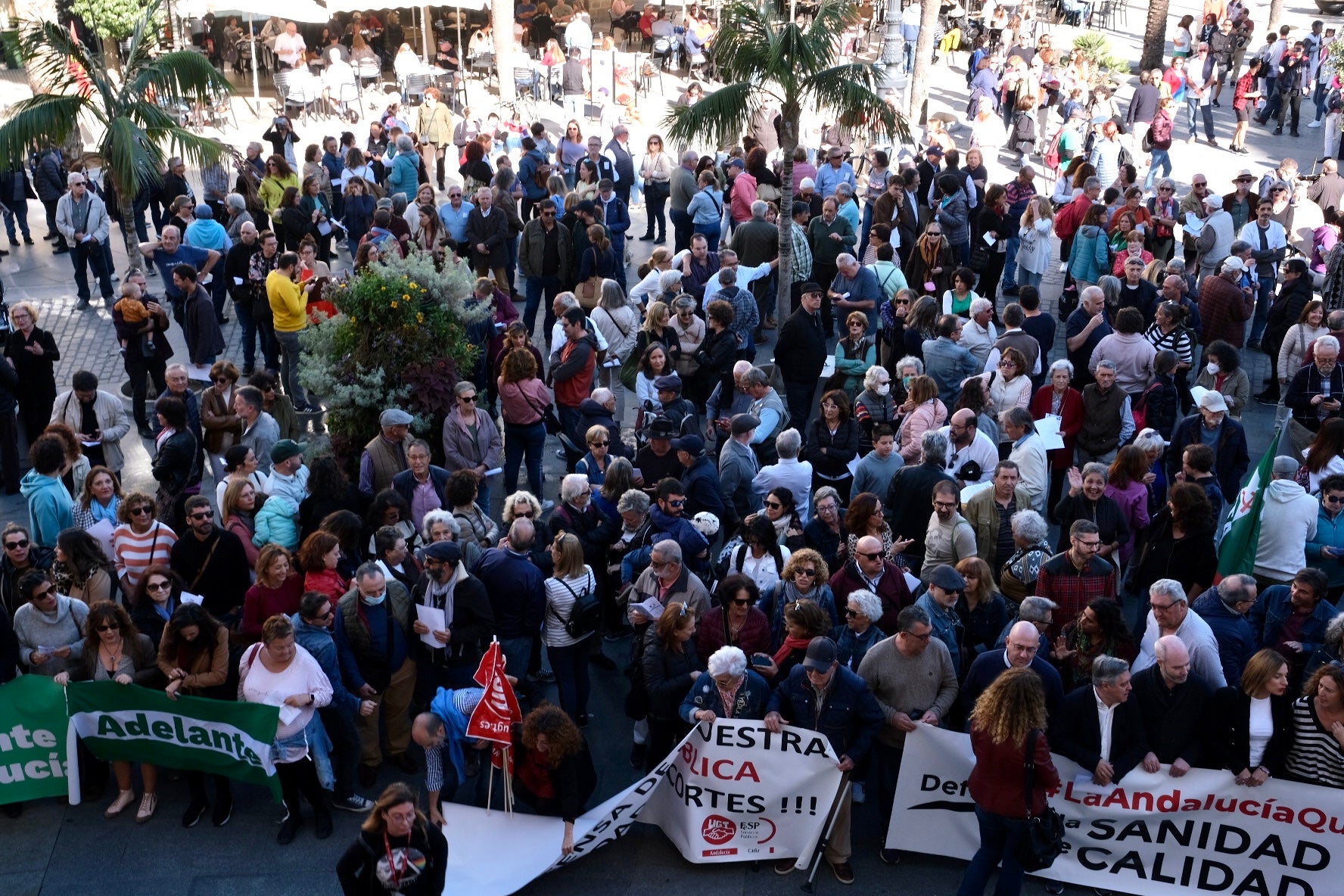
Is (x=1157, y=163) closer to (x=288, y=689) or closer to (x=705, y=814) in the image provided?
(x=705, y=814)

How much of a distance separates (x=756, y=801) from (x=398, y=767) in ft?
7.23

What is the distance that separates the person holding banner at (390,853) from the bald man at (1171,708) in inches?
135

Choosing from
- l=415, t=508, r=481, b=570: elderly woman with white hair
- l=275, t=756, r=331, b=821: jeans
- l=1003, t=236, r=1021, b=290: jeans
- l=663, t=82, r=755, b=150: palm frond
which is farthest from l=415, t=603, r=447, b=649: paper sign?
l=1003, t=236, r=1021, b=290: jeans

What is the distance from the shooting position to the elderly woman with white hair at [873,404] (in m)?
9.77

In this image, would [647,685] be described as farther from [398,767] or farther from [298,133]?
[298,133]

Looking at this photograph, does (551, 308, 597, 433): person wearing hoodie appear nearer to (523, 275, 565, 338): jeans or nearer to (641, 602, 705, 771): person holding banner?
(523, 275, 565, 338): jeans

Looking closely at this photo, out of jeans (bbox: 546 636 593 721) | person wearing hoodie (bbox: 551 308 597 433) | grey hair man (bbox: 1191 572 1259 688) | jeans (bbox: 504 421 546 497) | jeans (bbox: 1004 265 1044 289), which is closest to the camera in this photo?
grey hair man (bbox: 1191 572 1259 688)

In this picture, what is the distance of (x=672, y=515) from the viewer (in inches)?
325

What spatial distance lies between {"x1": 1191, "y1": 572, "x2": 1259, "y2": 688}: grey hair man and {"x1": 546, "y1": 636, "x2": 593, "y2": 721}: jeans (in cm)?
346

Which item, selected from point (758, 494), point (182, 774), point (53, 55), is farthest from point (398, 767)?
point (53, 55)

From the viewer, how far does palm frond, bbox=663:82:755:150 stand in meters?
13.0

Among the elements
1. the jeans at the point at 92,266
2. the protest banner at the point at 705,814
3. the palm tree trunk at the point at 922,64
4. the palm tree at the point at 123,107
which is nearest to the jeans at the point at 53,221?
the jeans at the point at 92,266

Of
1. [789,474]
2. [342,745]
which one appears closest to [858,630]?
[789,474]

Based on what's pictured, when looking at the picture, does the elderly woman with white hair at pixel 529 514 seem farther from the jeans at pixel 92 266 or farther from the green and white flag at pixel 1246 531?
the jeans at pixel 92 266
